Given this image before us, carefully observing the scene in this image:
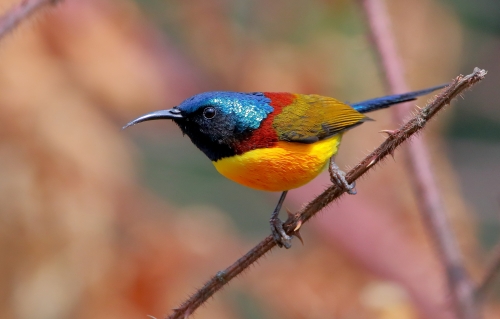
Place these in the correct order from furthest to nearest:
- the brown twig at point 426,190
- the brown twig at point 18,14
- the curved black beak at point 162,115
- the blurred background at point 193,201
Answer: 1. the blurred background at point 193,201
2. the curved black beak at point 162,115
3. the brown twig at point 426,190
4. the brown twig at point 18,14

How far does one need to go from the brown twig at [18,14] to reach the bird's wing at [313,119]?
1.39m

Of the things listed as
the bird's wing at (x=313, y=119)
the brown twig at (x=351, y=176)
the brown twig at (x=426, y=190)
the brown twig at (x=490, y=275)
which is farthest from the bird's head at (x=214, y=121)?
the brown twig at (x=490, y=275)

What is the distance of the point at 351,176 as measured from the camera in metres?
2.21

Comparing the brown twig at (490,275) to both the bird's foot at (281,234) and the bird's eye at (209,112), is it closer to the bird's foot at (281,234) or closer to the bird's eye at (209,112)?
the bird's foot at (281,234)

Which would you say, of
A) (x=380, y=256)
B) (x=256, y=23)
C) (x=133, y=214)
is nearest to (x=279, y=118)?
(x=380, y=256)

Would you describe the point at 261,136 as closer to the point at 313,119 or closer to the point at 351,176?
the point at 313,119

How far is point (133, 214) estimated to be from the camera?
223 inches

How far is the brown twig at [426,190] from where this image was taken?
2.85m

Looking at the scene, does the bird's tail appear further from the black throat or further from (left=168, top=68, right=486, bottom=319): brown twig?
(left=168, top=68, right=486, bottom=319): brown twig

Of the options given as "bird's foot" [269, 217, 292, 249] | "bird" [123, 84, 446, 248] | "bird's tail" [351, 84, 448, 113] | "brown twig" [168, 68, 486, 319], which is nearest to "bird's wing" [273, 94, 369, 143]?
"bird" [123, 84, 446, 248]

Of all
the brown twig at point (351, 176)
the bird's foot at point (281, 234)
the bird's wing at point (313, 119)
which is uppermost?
the bird's wing at point (313, 119)

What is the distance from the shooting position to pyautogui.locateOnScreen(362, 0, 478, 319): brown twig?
285cm

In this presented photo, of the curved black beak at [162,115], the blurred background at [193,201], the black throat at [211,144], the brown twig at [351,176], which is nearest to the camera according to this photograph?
the brown twig at [351,176]

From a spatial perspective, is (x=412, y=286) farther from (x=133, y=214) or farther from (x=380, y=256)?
(x=133, y=214)
